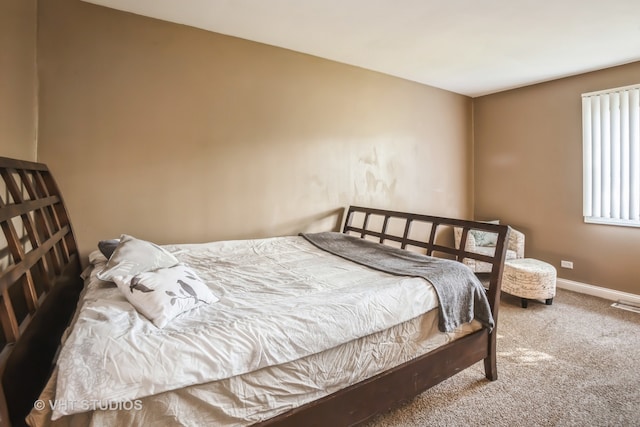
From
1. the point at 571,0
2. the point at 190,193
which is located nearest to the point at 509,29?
the point at 571,0

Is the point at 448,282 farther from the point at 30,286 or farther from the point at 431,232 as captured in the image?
the point at 30,286

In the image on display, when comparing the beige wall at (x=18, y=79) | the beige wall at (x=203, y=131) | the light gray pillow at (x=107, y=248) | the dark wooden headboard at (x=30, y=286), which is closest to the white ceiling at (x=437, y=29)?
the beige wall at (x=203, y=131)

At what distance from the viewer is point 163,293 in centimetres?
137

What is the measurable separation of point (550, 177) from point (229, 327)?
4173 millimetres

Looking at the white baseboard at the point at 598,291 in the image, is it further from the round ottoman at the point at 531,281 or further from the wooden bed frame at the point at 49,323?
the wooden bed frame at the point at 49,323

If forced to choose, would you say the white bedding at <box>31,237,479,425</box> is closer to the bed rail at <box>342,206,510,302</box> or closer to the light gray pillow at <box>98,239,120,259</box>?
the light gray pillow at <box>98,239,120,259</box>

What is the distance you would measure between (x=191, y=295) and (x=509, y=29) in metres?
3.02

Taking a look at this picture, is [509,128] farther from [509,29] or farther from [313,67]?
[313,67]

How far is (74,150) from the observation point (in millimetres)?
2232

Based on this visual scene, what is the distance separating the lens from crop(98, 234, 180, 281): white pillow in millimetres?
1594

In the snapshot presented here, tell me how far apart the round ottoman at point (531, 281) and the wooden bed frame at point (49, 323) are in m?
1.52

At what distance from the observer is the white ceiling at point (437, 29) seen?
2279 mm

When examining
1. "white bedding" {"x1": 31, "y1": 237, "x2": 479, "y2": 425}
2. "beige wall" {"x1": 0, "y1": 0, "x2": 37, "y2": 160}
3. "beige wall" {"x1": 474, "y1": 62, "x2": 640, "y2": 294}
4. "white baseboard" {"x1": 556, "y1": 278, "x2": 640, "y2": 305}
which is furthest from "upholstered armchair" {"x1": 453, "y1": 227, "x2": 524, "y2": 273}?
"beige wall" {"x1": 0, "y1": 0, "x2": 37, "y2": 160}

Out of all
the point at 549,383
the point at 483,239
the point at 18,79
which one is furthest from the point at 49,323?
the point at 483,239
